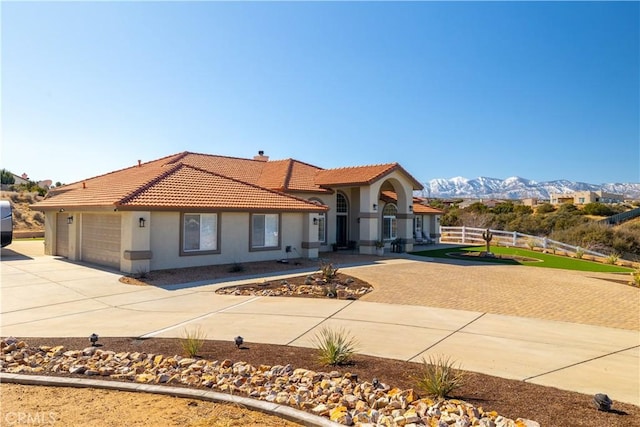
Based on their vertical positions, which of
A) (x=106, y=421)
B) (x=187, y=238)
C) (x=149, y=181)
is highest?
(x=149, y=181)

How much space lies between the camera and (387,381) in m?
5.77

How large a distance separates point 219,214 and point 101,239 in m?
5.53

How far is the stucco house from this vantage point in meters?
16.7

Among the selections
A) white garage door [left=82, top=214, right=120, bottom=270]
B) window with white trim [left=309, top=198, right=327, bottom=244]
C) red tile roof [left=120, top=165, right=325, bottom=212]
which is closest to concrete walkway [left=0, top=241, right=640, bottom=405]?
white garage door [left=82, top=214, right=120, bottom=270]

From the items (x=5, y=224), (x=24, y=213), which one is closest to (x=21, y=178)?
(x=24, y=213)

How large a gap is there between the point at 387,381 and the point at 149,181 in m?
15.6

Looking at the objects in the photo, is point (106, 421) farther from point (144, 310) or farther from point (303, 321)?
point (144, 310)

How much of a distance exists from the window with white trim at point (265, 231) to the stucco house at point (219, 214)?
0.05 meters

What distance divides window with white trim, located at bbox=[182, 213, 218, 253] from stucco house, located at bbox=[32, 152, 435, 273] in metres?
0.04

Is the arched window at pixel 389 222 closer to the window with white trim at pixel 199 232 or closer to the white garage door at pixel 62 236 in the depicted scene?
the window with white trim at pixel 199 232

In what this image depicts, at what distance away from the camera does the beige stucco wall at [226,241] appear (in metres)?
16.8

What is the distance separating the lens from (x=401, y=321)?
30.8 ft

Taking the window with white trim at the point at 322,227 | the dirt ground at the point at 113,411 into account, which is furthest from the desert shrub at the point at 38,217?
the dirt ground at the point at 113,411

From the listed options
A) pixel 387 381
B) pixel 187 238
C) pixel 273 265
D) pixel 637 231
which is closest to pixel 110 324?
pixel 387 381
